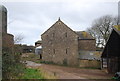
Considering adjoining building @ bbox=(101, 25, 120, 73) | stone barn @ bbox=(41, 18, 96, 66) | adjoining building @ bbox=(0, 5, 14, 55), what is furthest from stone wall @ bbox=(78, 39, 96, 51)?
adjoining building @ bbox=(0, 5, 14, 55)

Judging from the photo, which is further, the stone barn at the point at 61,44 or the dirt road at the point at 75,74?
the stone barn at the point at 61,44

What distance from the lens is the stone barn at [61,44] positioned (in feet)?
126

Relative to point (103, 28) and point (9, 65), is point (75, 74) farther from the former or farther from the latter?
point (103, 28)

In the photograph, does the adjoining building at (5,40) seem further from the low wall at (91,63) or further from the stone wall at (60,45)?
the stone wall at (60,45)

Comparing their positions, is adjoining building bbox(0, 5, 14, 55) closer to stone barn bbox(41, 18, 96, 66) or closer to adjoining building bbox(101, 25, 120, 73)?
adjoining building bbox(101, 25, 120, 73)

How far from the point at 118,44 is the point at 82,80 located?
25.8ft

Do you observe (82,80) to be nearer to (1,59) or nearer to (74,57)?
(1,59)

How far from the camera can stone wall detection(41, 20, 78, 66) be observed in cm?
3844

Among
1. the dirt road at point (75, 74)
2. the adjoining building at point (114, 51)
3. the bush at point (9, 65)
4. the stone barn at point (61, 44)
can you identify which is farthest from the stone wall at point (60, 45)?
the bush at point (9, 65)

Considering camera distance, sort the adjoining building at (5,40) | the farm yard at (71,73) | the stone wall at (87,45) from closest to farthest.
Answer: the adjoining building at (5,40), the farm yard at (71,73), the stone wall at (87,45)

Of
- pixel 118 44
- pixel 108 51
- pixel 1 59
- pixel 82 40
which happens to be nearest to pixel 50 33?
pixel 82 40

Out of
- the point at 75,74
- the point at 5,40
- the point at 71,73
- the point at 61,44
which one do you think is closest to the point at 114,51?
the point at 75,74

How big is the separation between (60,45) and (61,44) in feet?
0.92

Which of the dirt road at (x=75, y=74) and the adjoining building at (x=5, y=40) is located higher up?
the adjoining building at (x=5, y=40)
